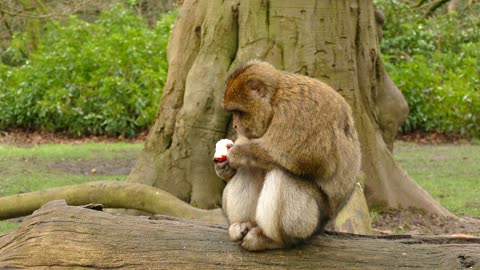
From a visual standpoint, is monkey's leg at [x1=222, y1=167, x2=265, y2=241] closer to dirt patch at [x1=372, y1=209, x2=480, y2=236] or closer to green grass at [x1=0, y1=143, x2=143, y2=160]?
dirt patch at [x1=372, y1=209, x2=480, y2=236]

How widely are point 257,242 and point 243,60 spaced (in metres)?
3.91

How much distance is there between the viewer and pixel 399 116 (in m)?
10.1

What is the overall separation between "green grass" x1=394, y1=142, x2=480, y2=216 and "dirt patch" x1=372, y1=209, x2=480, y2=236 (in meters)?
0.85

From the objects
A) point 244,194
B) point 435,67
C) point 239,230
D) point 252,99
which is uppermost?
point 252,99

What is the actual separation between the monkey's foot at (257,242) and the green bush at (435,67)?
13.4 m

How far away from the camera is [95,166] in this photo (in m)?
Result: 13.7

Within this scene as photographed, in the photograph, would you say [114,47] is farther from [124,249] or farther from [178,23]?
[124,249]

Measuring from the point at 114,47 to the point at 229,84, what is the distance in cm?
1373

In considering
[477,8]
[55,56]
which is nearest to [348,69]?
[55,56]

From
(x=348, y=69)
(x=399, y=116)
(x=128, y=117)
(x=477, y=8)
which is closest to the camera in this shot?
(x=348, y=69)

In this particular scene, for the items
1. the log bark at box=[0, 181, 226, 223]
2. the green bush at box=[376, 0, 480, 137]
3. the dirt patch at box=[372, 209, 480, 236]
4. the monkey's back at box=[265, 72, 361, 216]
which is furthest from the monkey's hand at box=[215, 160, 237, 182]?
the green bush at box=[376, 0, 480, 137]

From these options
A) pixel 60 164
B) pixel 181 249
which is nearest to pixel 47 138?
pixel 60 164

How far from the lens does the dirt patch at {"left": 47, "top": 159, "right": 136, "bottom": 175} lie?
515 inches

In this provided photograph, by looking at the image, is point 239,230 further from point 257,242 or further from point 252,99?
point 252,99
